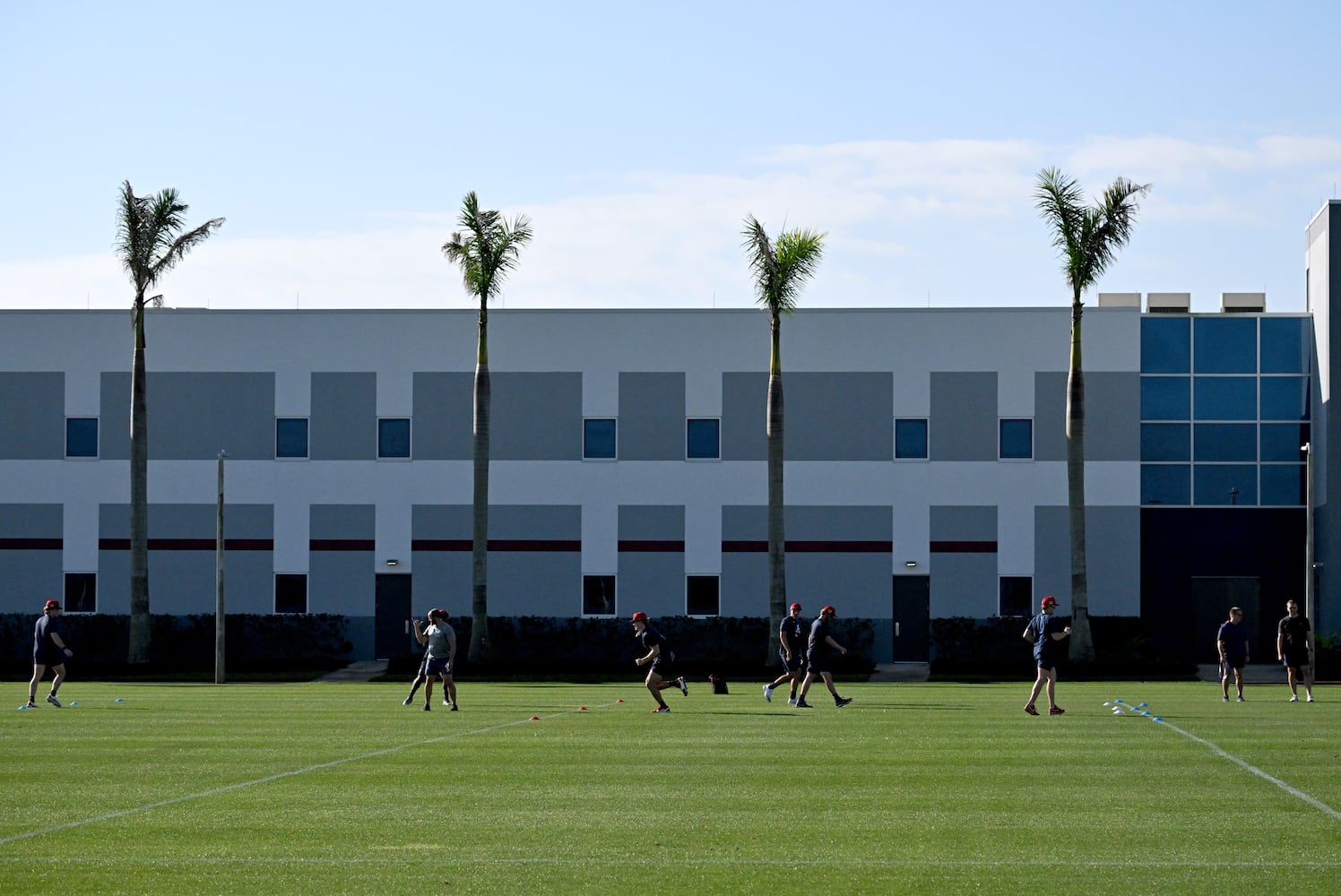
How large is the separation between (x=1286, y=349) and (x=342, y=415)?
92.4ft

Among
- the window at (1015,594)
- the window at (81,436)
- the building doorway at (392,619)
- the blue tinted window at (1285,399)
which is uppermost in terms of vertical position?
the blue tinted window at (1285,399)

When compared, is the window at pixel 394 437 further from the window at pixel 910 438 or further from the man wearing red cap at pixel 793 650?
the man wearing red cap at pixel 793 650

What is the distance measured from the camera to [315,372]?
51906mm

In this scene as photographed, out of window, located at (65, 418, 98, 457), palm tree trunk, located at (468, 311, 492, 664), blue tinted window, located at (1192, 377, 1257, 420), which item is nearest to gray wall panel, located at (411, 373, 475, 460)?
palm tree trunk, located at (468, 311, 492, 664)

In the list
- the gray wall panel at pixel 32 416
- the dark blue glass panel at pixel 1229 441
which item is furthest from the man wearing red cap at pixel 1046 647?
the gray wall panel at pixel 32 416

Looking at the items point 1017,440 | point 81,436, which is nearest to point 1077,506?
point 1017,440

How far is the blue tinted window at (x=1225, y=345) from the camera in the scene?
49969mm

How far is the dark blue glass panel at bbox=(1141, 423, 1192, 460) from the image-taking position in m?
50.3

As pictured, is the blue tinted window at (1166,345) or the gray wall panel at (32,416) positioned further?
the gray wall panel at (32,416)

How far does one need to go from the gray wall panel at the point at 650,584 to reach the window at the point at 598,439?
3.07 metres

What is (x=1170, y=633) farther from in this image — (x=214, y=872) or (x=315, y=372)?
(x=214, y=872)

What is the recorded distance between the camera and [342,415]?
51750 millimetres

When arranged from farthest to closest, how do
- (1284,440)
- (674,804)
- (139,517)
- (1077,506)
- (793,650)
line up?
(1284,440) < (139,517) < (1077,506) < (793,650) < (674,804)

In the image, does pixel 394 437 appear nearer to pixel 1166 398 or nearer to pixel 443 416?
pixel 443 416
